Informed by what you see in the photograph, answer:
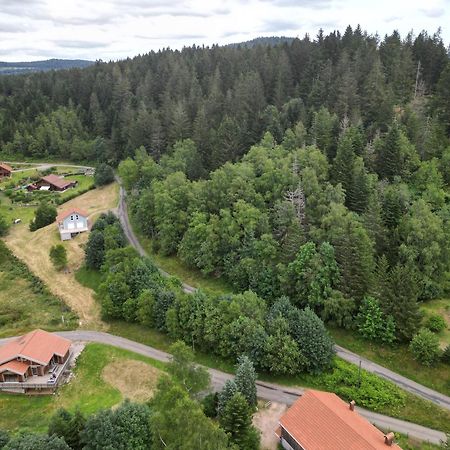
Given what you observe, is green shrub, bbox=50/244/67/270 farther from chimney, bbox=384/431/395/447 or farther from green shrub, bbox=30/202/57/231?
chimney, bbox=384/431/395/447

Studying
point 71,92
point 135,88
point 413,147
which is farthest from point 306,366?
point 71,92

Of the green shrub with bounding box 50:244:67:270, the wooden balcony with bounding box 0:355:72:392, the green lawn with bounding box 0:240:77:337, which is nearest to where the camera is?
the wooden balcony with bounding box 0:355:72:392

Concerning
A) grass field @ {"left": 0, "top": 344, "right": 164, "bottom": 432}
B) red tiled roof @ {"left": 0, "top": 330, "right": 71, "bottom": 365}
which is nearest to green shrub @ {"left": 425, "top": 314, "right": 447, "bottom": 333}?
grass field @ {"left": 0, "top": 344, "right": 164, "bottom": 432}

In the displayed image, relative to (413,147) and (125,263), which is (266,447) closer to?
(125,263)

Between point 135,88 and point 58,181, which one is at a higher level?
point 135,88

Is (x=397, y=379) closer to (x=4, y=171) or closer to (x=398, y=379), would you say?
(x=398, y=379)

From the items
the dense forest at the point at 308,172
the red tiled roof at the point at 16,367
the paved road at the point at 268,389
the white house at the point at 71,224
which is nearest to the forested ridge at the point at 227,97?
the dense forest at the point at 308,172
